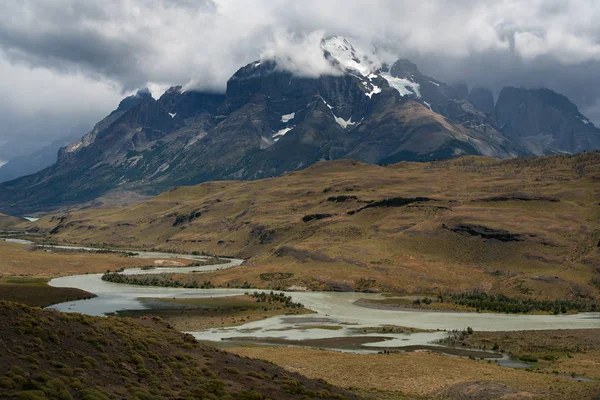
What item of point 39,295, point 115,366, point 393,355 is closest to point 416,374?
point 393,355

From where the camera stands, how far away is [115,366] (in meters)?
40.3

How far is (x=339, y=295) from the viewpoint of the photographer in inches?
6038

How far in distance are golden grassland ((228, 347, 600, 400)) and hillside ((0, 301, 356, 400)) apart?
404 inches

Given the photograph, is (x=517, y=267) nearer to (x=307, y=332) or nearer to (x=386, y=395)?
(x=307, y=332)

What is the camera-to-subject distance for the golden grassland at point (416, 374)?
177 ft

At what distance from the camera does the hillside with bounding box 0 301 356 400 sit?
3397 centimetres

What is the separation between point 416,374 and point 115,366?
3372cm

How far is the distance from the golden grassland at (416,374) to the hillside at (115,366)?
1025 centimetres

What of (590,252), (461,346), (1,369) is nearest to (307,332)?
(461,346)

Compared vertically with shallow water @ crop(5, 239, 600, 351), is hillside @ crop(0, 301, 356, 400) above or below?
above

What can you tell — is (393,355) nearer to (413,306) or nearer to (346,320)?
(346,320)

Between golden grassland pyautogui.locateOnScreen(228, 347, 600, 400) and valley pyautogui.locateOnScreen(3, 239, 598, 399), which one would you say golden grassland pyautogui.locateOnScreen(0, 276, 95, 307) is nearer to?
valley pyautogui.locateOnScreen(3, 239, 598, 399)

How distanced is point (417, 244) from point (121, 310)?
108307mm

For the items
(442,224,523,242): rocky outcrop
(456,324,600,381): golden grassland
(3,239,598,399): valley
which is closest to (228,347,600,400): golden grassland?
(3,239,598,399): valley
